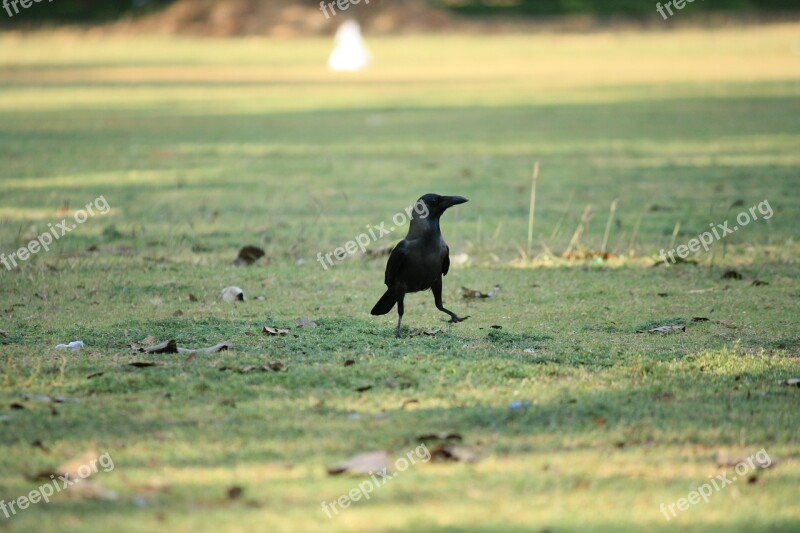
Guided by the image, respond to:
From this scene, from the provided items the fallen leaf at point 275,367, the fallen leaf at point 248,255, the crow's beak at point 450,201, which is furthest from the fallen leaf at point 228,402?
the fallen leaf at point 248,255

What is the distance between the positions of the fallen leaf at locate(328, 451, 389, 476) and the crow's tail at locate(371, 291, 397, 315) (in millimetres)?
2392

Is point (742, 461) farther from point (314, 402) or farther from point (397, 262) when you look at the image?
point (397, 262)

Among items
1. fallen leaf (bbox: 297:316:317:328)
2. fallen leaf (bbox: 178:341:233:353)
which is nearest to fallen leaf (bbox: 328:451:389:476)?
fallen leaf (bbox: 178:341:233:353)

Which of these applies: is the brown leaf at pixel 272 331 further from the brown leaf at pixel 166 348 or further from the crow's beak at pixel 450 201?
the crow's beak at pixel 450 201

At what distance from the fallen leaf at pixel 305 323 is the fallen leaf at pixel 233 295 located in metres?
0.96

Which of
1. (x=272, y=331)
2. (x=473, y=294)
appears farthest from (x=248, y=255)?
(x=272, y=331)

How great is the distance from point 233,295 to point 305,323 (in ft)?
3.78

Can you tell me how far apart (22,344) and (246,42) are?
48.9 metres

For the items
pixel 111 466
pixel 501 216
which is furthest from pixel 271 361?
pixel 501 216

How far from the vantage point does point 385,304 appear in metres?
7.18

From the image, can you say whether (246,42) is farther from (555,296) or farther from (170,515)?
(170,515)

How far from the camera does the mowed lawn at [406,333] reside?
4.50m

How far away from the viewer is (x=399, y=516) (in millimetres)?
4262

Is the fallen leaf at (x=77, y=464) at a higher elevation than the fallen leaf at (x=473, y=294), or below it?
higher
